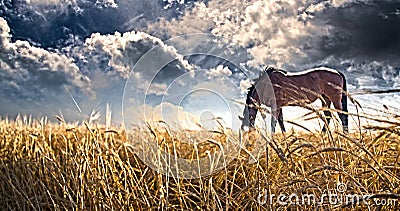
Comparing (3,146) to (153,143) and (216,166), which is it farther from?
(216,166)

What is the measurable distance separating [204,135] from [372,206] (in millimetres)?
969

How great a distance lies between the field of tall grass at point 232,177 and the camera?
3.54ft

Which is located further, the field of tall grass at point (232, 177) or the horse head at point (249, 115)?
the horse head at point (249, 115)

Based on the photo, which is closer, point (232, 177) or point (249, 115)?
point (232, 177)

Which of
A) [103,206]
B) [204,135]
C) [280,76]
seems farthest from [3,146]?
[280,76]

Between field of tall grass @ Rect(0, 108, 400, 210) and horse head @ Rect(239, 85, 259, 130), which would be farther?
horse head @ Rect(239, 85, 259, 130)

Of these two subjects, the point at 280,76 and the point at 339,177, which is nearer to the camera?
the point at 339,177

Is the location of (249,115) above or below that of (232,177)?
above

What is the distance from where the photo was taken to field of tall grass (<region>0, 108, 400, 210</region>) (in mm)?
1079

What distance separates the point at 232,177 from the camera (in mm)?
1618

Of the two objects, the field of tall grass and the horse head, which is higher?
the horse head

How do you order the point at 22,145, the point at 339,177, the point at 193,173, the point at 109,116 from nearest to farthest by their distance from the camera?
the point at 339,177
the point at 193,173
the point at 109,116
the point at 22,145

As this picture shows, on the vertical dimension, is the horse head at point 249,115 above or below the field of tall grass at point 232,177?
above

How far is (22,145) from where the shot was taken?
2.68m
